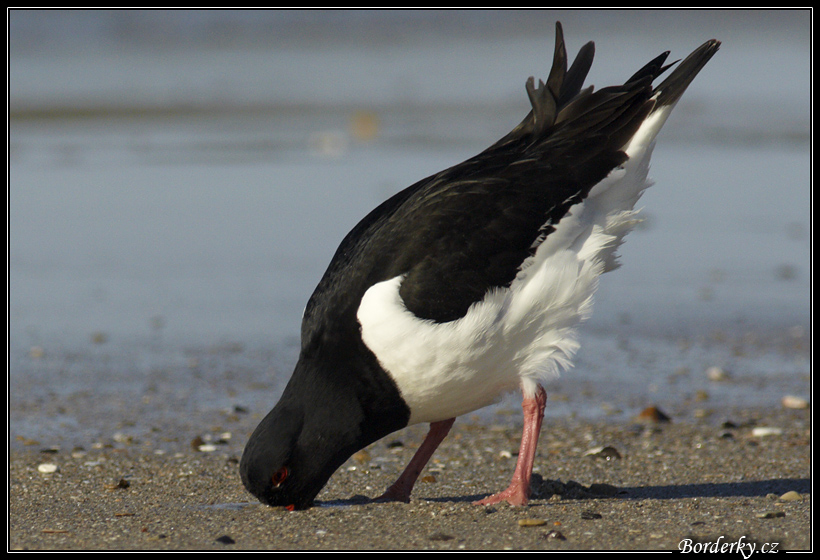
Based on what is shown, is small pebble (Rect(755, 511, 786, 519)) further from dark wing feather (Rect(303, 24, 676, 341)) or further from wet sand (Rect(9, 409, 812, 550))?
dark wing feather (Rect(303, 24, 676, 341))

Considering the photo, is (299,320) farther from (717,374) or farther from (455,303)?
(455,303)

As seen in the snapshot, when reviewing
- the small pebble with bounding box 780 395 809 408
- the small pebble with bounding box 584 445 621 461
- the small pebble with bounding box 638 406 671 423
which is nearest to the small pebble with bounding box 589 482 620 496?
the small pebble with bounding box 584 445 621 461

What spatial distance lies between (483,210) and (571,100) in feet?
3.17

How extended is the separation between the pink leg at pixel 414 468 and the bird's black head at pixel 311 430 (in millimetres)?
335

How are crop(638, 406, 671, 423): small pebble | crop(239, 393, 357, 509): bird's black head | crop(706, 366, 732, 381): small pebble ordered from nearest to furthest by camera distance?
crop(239, 393, 357, 509): bird's black head < crop(638, 406, 671, 423): small pebble < crop(706, 366, 732, 381): small pebble

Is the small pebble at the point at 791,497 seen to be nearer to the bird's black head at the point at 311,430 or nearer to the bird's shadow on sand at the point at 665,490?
the bird's shadow on sand at the point at 665,490

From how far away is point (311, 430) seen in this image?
4402mm

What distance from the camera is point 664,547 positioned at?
4.04 m

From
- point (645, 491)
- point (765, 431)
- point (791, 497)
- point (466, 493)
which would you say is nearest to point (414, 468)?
point (466, 493)

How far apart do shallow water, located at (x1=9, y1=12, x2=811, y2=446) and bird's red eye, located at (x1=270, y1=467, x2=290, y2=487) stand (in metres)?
1.88

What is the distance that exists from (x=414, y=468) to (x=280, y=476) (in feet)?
2.52

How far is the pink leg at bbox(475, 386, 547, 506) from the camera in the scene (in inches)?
182

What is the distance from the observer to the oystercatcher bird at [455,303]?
14.4 ft

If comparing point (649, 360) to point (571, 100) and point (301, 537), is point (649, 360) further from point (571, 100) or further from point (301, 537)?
point (301, 537)
